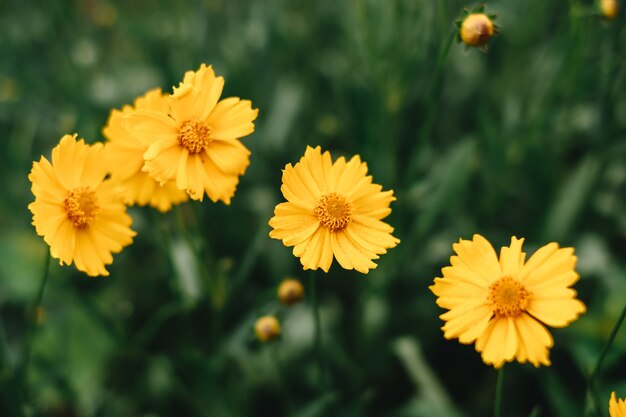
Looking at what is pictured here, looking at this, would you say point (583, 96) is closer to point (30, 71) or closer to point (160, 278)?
point (160, 278)

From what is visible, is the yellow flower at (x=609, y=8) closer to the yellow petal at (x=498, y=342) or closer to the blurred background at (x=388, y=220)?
the blurred background at (x=388, y=220)

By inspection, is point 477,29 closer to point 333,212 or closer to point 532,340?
point 333,212

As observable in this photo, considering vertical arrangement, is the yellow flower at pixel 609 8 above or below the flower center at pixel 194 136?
above

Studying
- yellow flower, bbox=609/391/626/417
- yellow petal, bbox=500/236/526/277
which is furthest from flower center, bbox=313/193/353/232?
yellow flower, bbox=609/391/626/417

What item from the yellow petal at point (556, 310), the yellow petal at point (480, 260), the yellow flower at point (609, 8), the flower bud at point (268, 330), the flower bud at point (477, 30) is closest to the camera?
the yellow petal at point (556, 310)

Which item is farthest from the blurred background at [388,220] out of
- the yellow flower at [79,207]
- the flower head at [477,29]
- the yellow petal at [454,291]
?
the yellow petal at [454,291]

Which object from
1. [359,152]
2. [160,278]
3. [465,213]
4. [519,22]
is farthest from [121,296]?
[519,22]
